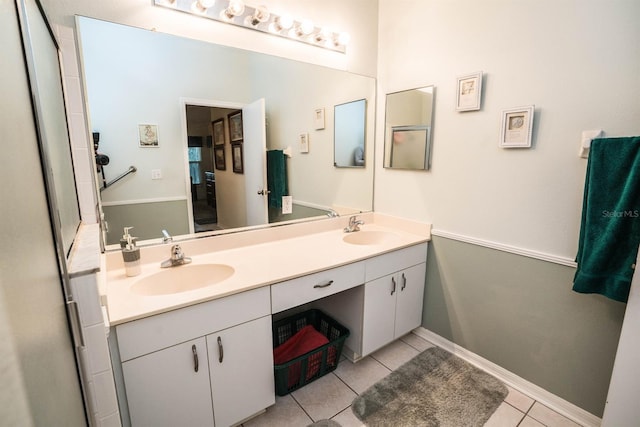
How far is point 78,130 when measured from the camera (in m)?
1.31

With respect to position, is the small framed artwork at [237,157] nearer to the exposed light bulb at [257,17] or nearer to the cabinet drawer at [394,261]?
the exposed light bulb at [257,17]

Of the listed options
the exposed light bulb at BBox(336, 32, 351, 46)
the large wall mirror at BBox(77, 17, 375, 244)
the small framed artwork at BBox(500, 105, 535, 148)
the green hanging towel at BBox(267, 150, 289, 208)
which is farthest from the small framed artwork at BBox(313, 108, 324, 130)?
the small framed artwork at BBox(500, 105, 535, 148)

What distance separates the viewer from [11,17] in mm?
546

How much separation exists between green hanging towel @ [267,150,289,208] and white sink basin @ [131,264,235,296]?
1.97ft

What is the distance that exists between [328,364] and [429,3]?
7.77ft

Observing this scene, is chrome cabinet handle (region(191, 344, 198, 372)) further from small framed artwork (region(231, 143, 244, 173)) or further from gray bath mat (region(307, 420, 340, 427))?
small framed artwork (region(231, 143, 244, 173))

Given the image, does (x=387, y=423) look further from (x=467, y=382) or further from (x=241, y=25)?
(x=241, y=25)

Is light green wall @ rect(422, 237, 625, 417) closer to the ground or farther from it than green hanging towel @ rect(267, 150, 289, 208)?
closer to the ground

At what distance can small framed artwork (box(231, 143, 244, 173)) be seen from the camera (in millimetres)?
1786

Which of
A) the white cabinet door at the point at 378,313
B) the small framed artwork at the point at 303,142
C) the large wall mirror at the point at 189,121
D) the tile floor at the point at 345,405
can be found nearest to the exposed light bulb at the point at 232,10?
the large wall mirror at the point at 189,121

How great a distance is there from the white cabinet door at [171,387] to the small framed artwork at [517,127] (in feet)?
5.90

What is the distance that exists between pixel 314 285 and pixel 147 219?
0.93m

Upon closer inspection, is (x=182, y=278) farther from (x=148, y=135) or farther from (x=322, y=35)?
(x=322, y=35)

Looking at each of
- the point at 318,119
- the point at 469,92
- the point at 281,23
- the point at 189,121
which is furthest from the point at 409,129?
the point at 189,121
